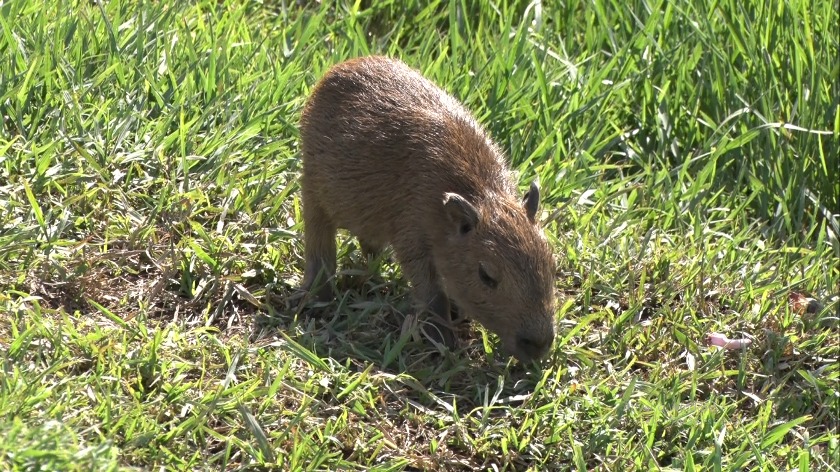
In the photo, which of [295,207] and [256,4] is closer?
[295,207]

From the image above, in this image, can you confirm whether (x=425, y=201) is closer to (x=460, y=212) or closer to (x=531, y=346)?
(x=460, y=212)

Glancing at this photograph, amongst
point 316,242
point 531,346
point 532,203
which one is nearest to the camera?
point 531,346

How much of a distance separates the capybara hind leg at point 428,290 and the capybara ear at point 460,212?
0.21 meters

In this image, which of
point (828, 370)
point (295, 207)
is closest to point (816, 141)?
point (828, 370)

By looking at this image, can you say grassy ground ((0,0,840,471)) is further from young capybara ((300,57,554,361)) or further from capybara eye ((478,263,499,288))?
capybara eye ((478,263,499,288))

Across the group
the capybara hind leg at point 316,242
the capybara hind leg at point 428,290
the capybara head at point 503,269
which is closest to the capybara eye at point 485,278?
the capybara head at point 503,269

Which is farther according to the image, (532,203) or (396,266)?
(396,266)

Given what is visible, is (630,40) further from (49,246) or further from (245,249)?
(49,246)

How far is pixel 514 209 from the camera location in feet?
15.5

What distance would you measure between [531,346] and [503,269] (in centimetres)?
30

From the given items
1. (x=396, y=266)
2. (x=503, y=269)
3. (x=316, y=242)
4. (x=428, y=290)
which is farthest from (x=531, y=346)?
(x=316, y=242)

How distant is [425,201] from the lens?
191 inches

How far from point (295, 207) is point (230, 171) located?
328 mm

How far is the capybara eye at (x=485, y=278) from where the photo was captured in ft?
15.1
